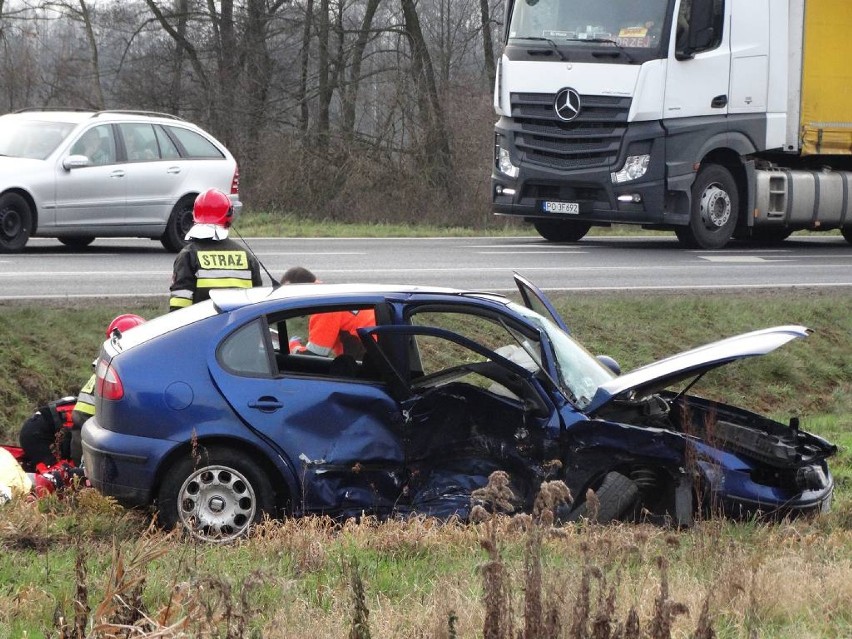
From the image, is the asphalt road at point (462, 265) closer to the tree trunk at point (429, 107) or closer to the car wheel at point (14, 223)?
the car wheel at point (14, 223)

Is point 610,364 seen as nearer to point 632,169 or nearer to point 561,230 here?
point 632,169

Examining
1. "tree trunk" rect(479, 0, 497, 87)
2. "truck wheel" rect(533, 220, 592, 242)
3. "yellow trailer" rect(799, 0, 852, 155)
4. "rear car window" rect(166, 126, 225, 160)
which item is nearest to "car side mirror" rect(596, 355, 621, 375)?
"rear car window" rect(166, 126, 225, 160)

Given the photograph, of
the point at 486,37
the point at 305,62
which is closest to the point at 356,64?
the point at 305,62

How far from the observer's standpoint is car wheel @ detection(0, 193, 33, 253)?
15391 mm

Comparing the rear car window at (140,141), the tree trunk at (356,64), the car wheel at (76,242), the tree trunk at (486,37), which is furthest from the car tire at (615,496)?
the tree trunk at (486,37)

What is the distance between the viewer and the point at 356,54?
30.6 metres

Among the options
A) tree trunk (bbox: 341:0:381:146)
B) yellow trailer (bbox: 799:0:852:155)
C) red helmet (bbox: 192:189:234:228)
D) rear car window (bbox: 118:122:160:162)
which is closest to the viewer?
red helmet (bbox: 192:189:234:228)

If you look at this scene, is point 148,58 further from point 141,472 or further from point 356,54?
point 141,472

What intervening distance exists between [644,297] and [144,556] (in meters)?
9.68

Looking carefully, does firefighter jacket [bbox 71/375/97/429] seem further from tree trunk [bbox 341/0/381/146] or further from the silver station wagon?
tree trunk [bbox 341/0/381/146]

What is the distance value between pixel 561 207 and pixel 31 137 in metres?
6.91

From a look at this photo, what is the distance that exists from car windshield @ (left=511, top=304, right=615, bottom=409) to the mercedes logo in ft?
33.7

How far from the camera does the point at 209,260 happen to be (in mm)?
7961

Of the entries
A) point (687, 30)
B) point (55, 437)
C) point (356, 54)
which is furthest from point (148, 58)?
point (55, 437)
